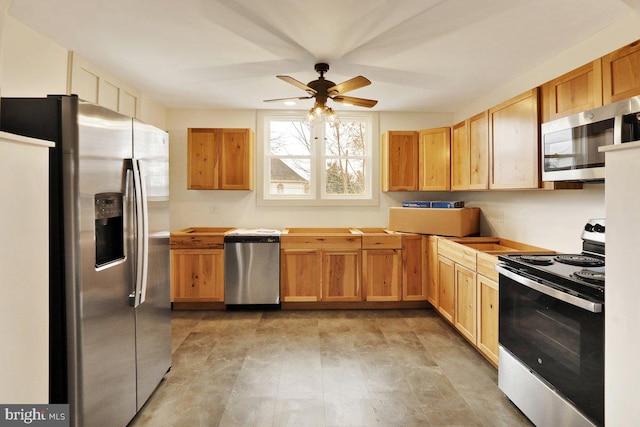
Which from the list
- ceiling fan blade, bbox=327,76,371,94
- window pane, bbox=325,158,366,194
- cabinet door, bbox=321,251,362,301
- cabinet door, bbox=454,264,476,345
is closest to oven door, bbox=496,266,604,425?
cabinet door, bbox=454,264,476,345

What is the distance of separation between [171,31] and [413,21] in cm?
166

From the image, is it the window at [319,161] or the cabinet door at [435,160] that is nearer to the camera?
the cabinet door at [435,160]

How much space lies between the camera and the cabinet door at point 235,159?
13.9 feet

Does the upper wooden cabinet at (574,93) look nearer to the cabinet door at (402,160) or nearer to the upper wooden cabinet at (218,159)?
the cabinet door at (402,160)

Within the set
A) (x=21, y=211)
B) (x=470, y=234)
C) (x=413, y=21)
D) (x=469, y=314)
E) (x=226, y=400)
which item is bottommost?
(x=226, y=400)

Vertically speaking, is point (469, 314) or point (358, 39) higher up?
point (358, 39)

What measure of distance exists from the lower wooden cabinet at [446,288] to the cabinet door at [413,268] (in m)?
0.33

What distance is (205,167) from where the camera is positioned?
4.23 m

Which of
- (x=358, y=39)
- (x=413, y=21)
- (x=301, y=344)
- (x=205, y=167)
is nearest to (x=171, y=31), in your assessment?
(x=358, y=39)

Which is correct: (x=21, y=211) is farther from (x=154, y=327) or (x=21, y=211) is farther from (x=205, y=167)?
(x=205, y=167)

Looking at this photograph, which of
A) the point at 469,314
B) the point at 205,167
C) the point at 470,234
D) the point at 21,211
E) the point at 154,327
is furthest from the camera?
the point at 205,167

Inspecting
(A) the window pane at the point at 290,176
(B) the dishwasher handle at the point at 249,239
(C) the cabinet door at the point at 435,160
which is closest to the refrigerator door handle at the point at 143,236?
(B) the dishwasher handle at the point at 249,239

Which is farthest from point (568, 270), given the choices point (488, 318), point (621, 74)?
point (621, 74)

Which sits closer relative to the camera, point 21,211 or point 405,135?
point 21,211
